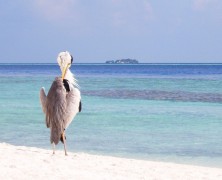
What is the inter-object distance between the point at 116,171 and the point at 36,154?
1593 millimetres

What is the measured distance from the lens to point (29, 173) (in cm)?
718

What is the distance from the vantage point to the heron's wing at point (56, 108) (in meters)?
8.61

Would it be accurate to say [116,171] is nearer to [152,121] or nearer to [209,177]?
[209,177]

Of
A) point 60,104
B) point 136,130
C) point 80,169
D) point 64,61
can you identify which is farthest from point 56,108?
point 136,130

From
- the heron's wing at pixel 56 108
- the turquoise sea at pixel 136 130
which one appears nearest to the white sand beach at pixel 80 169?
the heron's wing at pixel 56 108

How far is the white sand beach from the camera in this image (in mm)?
7259

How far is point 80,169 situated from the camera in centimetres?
785

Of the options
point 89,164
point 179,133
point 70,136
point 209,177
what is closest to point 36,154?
point 89,164

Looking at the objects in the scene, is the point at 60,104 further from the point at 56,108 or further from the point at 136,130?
the point at 136,130

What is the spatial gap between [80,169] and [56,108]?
1159 mm

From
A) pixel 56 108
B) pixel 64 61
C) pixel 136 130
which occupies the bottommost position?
pixel 136 130

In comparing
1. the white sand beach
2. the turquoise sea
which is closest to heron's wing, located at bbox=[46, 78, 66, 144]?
the white sand beach

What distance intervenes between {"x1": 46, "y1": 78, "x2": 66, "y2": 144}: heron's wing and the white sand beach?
42cm

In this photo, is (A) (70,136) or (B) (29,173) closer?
(B) (29,173)
